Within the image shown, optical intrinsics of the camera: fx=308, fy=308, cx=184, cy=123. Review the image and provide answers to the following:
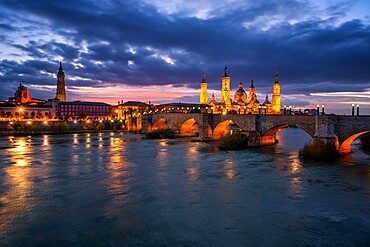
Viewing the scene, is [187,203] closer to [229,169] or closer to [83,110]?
[229,169]

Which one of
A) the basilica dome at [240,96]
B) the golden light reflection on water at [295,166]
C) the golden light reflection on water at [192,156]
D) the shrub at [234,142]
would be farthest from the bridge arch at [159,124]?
the basilica dome at [240,96]

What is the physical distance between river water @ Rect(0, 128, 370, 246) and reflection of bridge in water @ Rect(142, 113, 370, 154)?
2186 mm

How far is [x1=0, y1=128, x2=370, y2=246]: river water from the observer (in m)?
10.7

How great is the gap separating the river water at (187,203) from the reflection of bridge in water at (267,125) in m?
2.19

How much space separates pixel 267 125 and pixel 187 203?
20.4 meters

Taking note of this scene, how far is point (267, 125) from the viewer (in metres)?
32.4

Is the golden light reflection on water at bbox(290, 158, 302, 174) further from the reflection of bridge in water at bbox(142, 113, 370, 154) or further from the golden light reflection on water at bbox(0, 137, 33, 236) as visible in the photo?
the golden light reflection on water at bbox(0, 137, 33, 236)

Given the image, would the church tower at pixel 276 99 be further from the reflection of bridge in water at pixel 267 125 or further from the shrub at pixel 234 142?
the shrub at pixel 234 142

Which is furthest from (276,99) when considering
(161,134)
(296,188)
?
(296,188)

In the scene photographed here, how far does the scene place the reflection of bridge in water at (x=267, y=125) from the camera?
2394 centimetres

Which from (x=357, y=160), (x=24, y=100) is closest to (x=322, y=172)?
(x=357, y=160)

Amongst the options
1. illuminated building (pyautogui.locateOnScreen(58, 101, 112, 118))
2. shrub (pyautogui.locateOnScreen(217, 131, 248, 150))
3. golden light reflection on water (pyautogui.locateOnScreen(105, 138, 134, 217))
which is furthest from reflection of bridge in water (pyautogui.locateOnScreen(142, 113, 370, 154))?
illuminated building (pyautogui.locateOnScreen(58, 101, 112, 118))

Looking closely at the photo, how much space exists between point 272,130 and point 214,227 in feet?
77.6

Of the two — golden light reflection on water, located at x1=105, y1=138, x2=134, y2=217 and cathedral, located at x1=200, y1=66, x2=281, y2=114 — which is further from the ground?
cathedral, located at x1=200, y1=66, x2=281, y2=114
